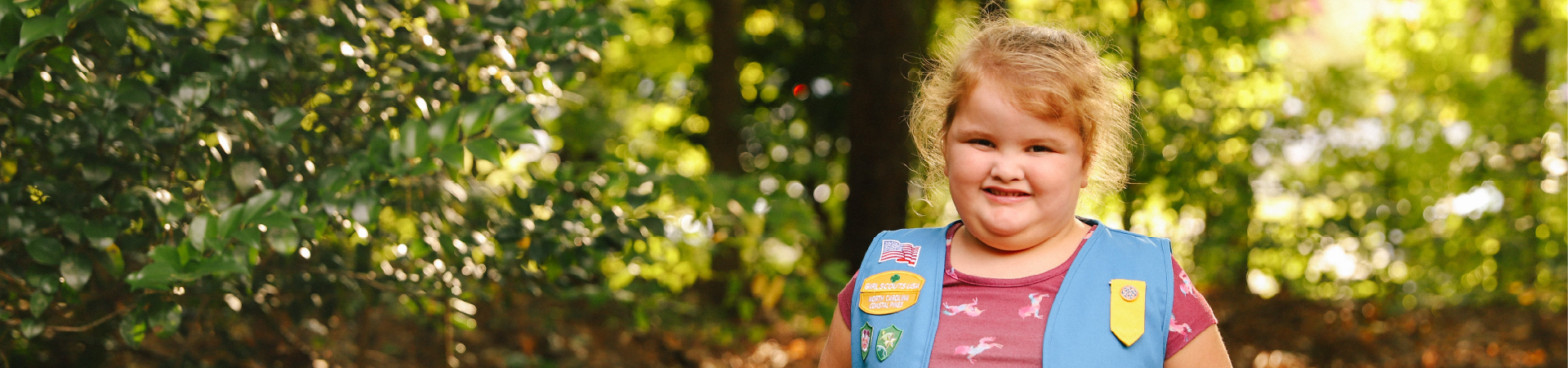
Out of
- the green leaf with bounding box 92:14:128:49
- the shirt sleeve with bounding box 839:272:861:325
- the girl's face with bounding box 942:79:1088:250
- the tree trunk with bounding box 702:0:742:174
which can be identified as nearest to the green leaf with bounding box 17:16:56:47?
the green leaf with bounding box 92:14:128:49

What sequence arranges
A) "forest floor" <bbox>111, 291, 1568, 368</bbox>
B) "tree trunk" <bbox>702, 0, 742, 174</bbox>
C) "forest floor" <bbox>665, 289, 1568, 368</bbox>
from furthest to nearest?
"tree trunk" <bbox>702, 0, 742, 174</bbox>
"forest floor" <bbox>665, 289, 1568, 368</bbox>
"forest floor" <bbox>111, 291, 1568, 368</bbox>

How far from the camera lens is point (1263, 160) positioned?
20.3ft

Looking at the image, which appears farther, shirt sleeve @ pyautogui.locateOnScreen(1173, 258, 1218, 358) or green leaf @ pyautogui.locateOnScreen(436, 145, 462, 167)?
green leaf @ pyautogui.locateOnScreen(436, 145, 462, 167)

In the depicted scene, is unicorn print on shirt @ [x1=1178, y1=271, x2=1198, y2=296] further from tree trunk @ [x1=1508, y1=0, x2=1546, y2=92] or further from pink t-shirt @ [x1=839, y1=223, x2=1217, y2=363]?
tree trunk @ [x1=1508, y1=0, x2=1546, y2=92]

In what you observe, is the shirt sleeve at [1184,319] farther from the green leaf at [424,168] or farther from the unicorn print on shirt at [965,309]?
the green leaf at [424,168]

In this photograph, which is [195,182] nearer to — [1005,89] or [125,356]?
[125,356]

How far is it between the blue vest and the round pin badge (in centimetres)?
1

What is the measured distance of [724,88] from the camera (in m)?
6.48

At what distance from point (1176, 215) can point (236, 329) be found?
15.9ft

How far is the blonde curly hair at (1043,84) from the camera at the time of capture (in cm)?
142

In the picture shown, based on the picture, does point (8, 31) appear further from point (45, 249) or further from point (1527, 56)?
point (1527, 56)

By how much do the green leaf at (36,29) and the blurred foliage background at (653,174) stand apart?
0.03 feet

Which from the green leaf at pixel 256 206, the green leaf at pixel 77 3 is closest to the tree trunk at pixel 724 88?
the green leaf at pixel 256 206

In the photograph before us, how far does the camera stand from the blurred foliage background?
2107 millimetres
